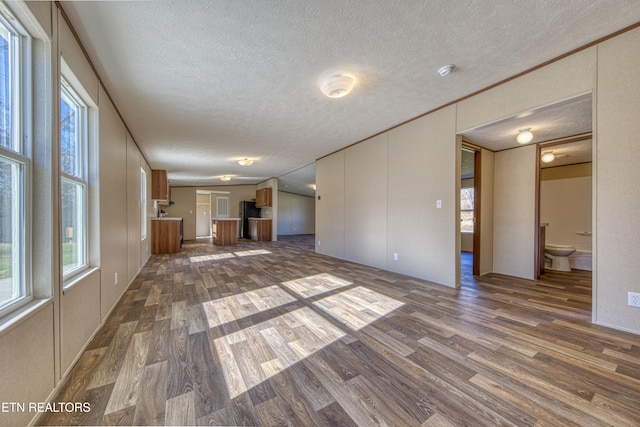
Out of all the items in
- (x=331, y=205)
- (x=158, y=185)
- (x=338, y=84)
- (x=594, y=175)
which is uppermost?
(x=338, y=84)

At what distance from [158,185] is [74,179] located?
5.39 metres

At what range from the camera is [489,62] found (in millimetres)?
2303

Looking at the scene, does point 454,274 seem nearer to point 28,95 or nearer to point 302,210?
point 28,95

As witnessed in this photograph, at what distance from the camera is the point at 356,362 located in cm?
165

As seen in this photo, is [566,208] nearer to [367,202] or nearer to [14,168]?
[367,202]

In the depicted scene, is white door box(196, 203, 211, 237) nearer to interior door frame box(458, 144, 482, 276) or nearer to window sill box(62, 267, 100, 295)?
window sill box(62, 267, 100, 295)

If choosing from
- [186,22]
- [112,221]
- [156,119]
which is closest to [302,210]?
[156,119]

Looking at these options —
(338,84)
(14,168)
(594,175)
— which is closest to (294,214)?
(338,84)

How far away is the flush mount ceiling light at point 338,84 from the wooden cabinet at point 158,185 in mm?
5879

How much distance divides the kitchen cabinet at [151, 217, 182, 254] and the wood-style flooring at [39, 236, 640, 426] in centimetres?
388

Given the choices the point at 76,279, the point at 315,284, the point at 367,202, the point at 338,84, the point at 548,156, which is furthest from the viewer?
the point at 367,202

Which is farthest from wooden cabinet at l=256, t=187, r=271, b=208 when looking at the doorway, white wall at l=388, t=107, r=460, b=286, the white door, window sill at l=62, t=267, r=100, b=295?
window sill at l=62, t=267, r=100, b=295

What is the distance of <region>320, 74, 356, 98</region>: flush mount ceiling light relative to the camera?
246 centimetres

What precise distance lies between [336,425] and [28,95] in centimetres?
229
